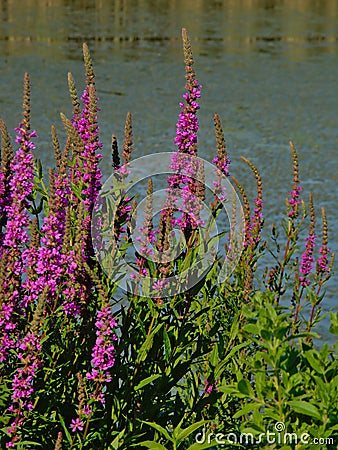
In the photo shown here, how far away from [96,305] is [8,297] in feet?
1.28

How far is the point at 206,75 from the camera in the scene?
14.2 meters

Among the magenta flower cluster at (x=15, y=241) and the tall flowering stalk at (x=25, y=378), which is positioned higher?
the magenta flower cluster at (x=15, y=241)

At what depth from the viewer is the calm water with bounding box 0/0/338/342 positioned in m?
9.61

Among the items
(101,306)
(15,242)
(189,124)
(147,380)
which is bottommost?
(147,380)

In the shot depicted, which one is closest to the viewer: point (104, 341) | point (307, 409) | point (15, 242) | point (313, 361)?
point (307, 409)

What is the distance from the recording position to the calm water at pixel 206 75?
9.61 meters

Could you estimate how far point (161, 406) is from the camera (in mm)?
2793

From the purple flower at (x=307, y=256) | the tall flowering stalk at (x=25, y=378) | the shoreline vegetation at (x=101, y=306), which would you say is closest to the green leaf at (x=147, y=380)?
the shoreline vegetation at (x=101, y=306)

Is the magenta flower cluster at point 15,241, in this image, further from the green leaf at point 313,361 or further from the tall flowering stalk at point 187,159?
the green leaf at point 313,361

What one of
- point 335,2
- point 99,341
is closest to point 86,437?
point 99,341

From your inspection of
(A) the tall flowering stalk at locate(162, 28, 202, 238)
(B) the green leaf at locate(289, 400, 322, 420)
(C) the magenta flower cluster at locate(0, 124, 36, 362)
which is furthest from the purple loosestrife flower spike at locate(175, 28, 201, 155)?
(B) the green leaf at locate(289, 400, 322, 420)

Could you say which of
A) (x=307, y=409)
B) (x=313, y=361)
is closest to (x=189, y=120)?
(x=313, y=361)

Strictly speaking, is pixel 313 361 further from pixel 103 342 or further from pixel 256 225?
pixel 256 225

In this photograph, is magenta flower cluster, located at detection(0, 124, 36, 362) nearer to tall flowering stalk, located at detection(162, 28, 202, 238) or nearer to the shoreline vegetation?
the shoreline vegetation
